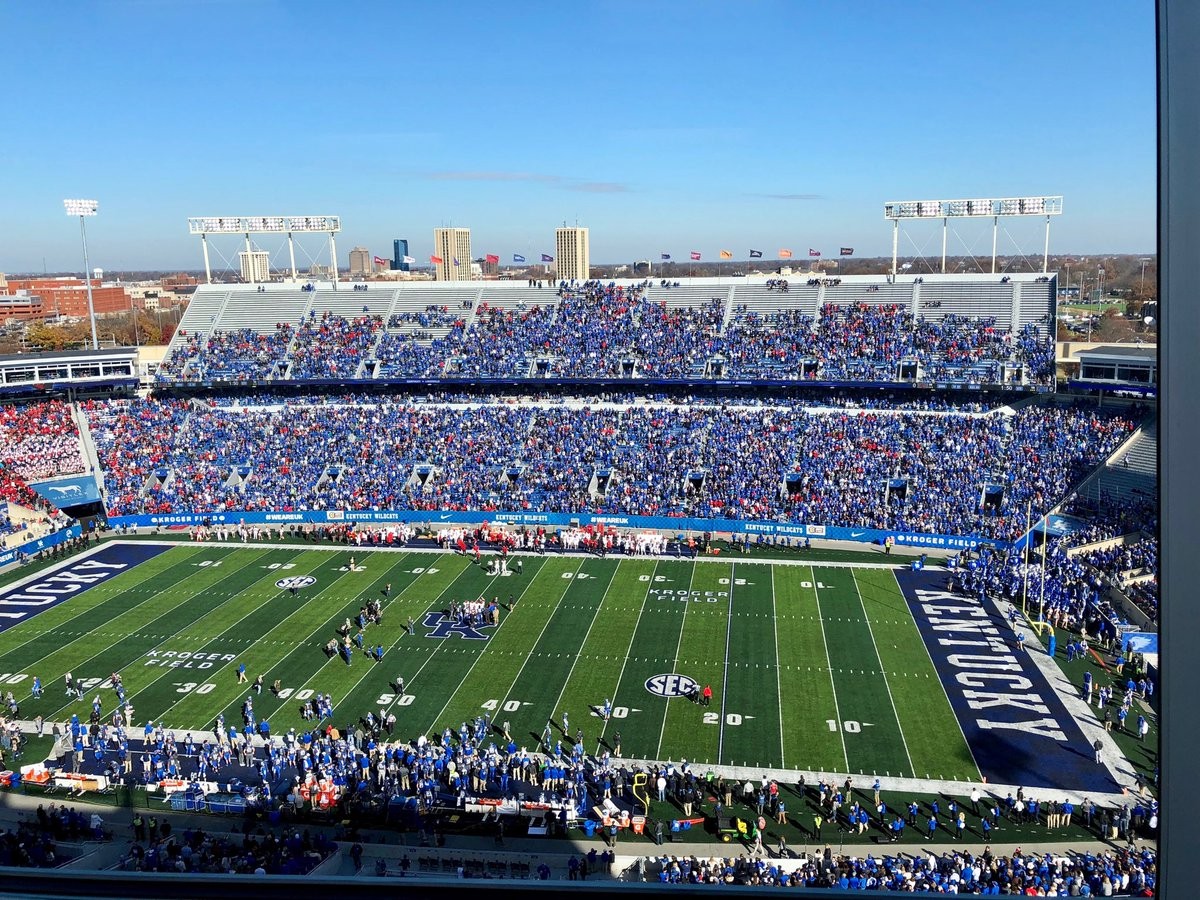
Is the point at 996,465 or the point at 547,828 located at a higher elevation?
the point at 996,465

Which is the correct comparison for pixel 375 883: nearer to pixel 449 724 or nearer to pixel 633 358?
pixel 449 724

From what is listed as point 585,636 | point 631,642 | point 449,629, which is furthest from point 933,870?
point 449,629

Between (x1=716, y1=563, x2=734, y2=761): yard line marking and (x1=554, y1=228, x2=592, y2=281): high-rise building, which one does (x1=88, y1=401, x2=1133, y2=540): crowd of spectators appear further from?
(x1=554, y1=228, x2=592, y2=281): high-rise building

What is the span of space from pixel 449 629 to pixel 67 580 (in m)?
12.4

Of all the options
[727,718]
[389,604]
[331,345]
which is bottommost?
[727,718]

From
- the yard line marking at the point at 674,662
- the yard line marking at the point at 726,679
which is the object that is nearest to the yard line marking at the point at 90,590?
the yard line marking at the point at 674,662

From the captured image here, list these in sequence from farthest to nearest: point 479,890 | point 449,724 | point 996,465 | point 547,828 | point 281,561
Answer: point 996,465 → point 281,561 → point 449,724 → point 547,828 → point 479,890

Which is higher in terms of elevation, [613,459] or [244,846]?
[613,459]

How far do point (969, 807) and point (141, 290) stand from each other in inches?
5486

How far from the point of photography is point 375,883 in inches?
75.6

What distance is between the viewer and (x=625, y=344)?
3944 centimetres

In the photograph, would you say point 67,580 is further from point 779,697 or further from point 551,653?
point 779,697

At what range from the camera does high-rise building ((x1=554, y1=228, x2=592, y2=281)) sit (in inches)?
3479

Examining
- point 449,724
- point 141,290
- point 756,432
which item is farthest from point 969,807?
point 141,290
